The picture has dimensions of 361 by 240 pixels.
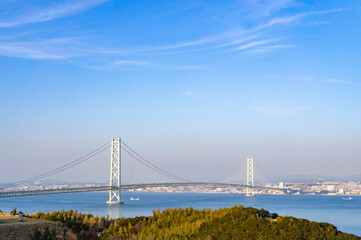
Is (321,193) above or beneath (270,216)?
beneath

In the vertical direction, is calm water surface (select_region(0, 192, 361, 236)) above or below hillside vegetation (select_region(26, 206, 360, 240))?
below

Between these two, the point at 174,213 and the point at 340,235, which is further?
the point at 174,213

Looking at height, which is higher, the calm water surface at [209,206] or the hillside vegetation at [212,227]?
the hillside vegetation at [212,227]

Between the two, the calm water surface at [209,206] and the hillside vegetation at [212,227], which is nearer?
the hillside vegetation at [212,227]

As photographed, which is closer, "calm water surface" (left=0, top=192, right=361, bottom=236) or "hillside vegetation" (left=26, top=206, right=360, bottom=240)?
"hillside vegetation" (left=26, top=206, right=360, bottom=240)

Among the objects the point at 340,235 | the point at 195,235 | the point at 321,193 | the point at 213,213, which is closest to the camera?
the point at 340,235

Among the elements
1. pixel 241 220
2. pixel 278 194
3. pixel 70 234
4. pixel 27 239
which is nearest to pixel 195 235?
pixel 241 220

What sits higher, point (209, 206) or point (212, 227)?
point (212, 227)

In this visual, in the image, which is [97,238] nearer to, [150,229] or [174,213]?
[150,229]
